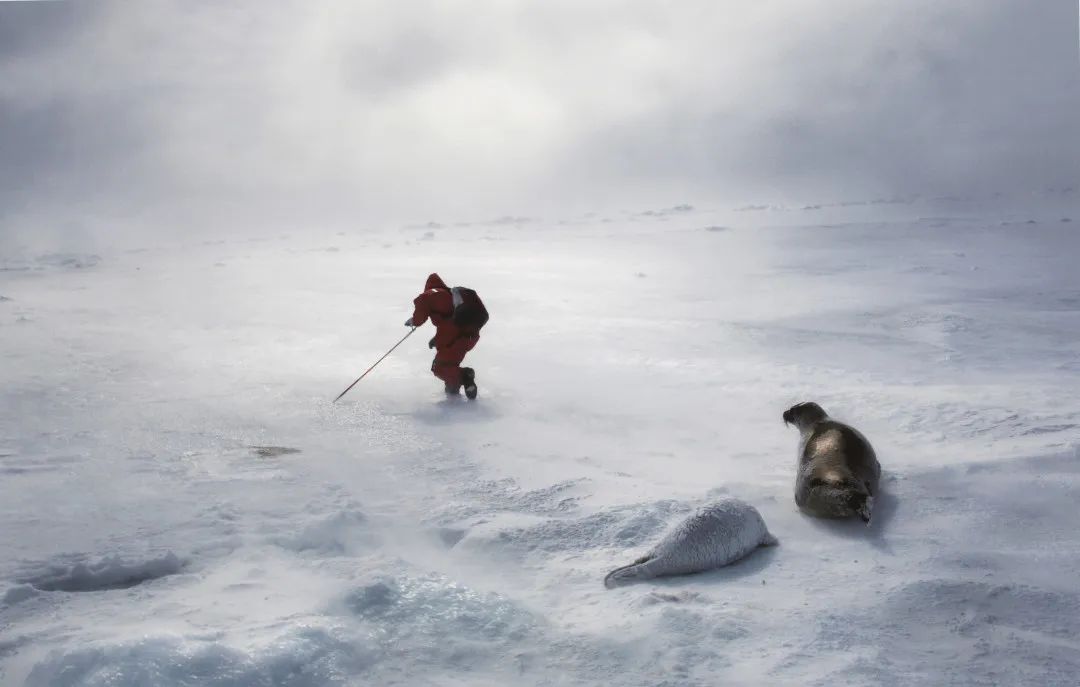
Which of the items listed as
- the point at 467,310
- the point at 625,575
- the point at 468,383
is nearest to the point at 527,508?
the point at 625,575

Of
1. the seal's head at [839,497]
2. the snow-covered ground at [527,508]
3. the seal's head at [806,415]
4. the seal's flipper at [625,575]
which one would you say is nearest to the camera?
the snow-covered ground at [527,508]

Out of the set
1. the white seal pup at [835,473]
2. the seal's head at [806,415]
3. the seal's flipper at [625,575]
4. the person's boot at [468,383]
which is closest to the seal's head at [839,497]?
the white seal pup at [835,473]

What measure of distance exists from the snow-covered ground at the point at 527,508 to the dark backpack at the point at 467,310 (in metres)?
0.63

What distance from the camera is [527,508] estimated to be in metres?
3.53

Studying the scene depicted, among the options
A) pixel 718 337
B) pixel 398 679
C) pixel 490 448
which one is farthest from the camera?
pixel 718 337

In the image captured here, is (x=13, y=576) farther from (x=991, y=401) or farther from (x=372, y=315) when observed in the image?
(x=372, y=315)

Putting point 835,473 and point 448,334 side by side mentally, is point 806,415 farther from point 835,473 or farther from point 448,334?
point 448,334

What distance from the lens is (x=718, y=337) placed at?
8.34 metres

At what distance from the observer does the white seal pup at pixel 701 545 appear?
2736 millimetres

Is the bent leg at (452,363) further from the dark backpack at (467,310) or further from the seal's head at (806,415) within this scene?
the seal's head at (806,415)

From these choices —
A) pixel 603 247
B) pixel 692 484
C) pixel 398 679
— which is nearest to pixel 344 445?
pixel 692 484

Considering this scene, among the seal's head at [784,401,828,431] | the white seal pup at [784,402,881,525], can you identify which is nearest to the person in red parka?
the seal's head at [784,401,828,431]

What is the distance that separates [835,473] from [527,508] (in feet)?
4.69

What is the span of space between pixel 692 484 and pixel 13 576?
117 inches
